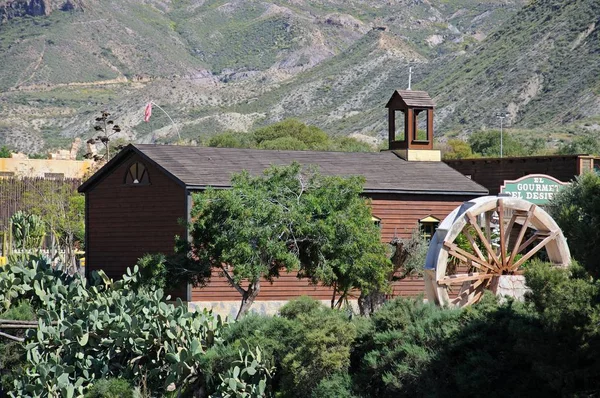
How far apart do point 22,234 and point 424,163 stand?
42.2ft

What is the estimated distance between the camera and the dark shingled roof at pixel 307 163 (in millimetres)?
29688

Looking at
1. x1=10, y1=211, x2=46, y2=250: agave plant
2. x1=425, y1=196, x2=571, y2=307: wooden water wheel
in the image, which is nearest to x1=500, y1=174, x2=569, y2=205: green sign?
x1=425, y1=196, x2=571, y2=307: wooden water wheel

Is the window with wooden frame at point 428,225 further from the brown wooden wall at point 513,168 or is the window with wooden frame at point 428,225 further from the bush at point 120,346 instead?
the bush at point 120,346

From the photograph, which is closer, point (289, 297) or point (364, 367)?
Answer: point (364, 367)

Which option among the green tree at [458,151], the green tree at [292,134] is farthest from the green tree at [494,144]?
the green tree at [292,134]

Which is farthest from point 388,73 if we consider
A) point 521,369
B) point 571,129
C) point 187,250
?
point 521,369

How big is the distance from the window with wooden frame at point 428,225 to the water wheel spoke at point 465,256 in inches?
264

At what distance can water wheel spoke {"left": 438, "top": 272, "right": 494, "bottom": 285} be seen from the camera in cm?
2340

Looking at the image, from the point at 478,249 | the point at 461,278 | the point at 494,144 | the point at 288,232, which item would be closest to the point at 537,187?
the point at 478,249

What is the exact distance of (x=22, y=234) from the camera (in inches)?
1248

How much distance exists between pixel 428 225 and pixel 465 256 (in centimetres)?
764

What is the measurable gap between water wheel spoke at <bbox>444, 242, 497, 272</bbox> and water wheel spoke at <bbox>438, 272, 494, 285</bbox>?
224 mm

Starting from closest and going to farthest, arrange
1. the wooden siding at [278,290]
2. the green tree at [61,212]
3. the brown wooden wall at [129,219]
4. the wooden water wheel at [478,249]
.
Result: 1. the wooden water wheel at [478,249]
2. the wooden siding at [278,290]
3. the brown wooden wall at [129,219]
4. the green tree at [61,212]

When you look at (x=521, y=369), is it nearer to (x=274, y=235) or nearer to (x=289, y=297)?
(x=274, y=235)
